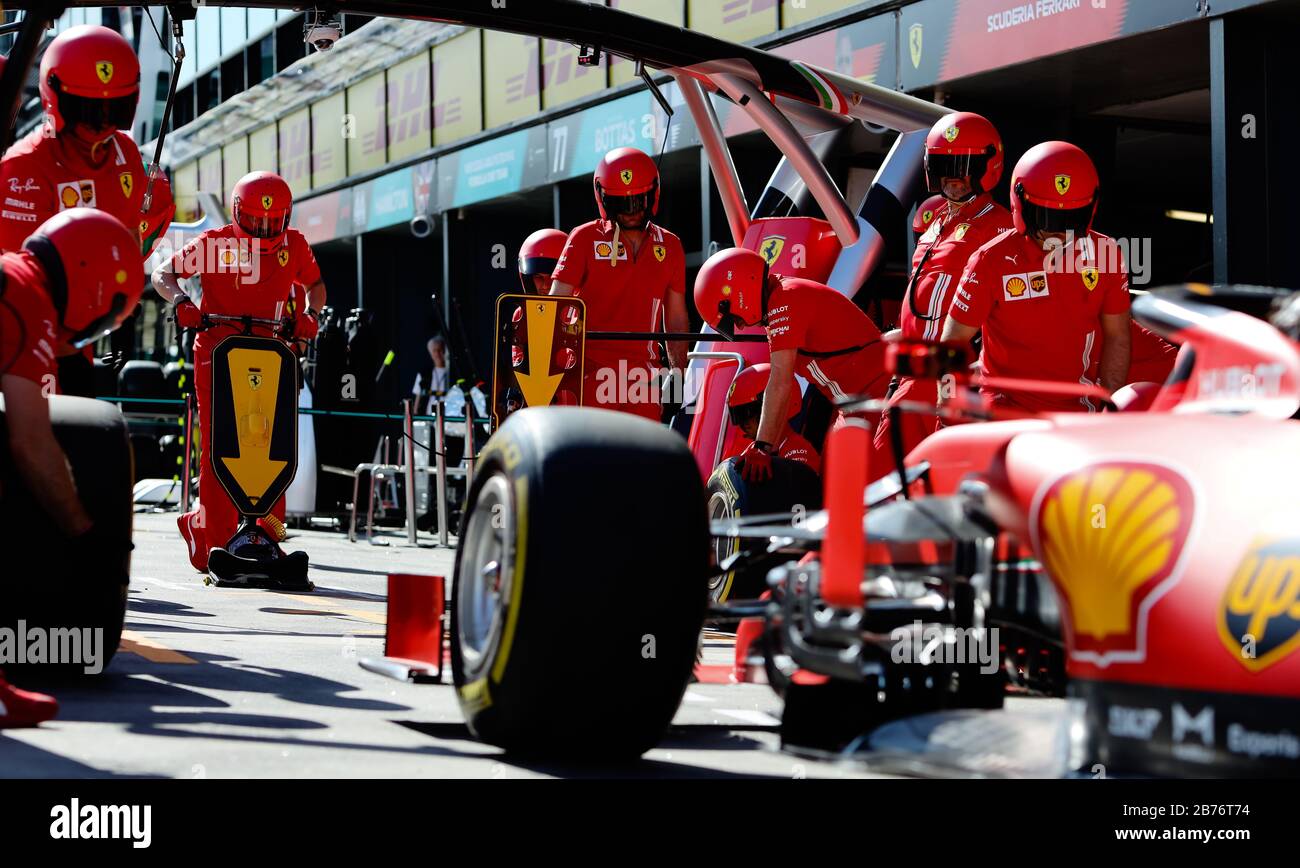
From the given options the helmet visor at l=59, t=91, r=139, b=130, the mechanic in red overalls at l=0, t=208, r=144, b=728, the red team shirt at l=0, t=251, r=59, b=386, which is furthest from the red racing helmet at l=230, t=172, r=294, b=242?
the red team shirt at l=0, t=251, r=59, b=386

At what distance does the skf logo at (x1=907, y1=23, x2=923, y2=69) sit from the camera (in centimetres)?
1379

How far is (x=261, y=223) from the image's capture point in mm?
9742

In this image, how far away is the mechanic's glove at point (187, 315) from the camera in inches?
368

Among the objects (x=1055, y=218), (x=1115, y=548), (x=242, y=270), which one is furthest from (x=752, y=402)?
(x=1115, y=548)

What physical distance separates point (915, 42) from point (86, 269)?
1020cm

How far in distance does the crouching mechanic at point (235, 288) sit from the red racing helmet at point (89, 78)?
2.11 metres

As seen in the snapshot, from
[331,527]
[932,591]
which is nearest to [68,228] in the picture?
[932,591]

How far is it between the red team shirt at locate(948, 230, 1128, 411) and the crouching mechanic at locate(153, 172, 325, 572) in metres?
4.08

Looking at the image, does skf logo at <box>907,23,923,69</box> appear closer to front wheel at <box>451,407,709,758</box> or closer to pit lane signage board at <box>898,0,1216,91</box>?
pit lane signage board at <box>898,0,1216,91</box>

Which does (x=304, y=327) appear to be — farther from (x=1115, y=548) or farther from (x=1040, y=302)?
(x=1115, y=548)

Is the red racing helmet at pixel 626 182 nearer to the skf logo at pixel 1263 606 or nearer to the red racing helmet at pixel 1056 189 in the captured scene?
the red racing helmet at pixel 1056 189

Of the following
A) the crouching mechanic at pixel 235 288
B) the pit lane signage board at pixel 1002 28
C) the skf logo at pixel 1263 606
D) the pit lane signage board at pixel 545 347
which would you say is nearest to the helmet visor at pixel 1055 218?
the pit lane signage board at pixel 545 347

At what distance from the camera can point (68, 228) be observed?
4578 mm
